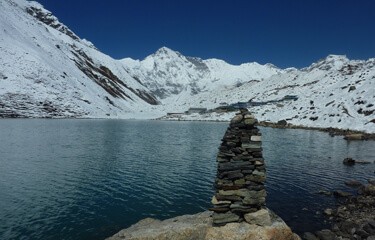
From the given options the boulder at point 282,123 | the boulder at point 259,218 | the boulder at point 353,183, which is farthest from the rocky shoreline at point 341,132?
the boulder at point 259,218

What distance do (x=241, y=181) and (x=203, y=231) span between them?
4.23m

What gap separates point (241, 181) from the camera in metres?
21.5

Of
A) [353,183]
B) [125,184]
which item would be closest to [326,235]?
[353,183]

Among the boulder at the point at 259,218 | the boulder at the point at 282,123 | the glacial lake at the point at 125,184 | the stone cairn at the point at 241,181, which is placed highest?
the boulder at the point at 282,123

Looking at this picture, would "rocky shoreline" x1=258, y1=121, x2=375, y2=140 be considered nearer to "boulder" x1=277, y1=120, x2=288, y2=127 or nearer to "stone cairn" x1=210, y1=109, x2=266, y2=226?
"boulder" x1=277, y1=120, x2=288, y2=127

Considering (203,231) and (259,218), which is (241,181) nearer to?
(259,218)

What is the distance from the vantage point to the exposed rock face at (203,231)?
20906 millimetres

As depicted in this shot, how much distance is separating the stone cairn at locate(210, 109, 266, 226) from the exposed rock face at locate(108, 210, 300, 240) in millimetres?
623

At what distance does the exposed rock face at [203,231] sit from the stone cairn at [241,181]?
2.04 feet

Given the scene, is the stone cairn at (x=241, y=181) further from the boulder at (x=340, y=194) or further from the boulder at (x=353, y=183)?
the boulder at (x=353, y=183)

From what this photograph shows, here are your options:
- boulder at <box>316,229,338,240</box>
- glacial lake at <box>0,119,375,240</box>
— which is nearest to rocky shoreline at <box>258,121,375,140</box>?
glacial lake at <box>0,119,375,240</box>

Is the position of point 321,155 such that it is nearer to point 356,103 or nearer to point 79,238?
point 79,238

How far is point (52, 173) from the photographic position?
46.6 m

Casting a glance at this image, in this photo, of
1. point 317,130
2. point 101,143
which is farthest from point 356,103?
point 101,143
